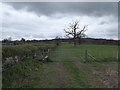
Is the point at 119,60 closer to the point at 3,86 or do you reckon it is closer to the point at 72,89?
the point at 72,89

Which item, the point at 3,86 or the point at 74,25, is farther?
the point at 74,25

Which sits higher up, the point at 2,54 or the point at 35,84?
the point at 2,54

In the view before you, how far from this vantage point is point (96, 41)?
83062 mm

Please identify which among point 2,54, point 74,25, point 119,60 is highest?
point 74,25

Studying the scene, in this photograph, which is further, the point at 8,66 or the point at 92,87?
the point at 8,66

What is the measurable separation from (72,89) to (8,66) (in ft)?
10.2

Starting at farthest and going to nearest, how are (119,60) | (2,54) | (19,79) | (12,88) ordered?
(119,60), (19,79), (2,54), (12,88)

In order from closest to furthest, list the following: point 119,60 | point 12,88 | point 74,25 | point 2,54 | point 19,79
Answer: point 12,88, point 2,54, point 19,79, point 119,60, point 74,25

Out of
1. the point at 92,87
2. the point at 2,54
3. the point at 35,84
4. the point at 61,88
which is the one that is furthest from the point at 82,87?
the point at 2,54

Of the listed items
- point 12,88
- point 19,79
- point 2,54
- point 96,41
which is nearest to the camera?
point 12,88

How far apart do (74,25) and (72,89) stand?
59.7 meters

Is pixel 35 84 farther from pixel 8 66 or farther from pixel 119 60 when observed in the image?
pixel 119 60

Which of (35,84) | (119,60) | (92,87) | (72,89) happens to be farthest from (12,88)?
(119,60)

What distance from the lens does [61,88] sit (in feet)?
20.6
